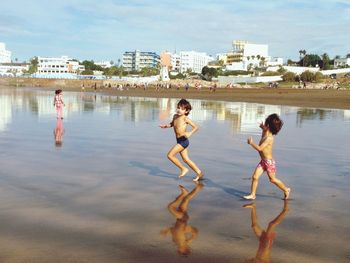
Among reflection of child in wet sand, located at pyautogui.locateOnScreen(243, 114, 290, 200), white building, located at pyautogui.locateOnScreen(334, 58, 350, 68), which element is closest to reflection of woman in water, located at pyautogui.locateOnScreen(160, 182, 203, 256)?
reflection of child in wet sand, located at pyautogui.locateOnScreen(243, 114, 290, 200)

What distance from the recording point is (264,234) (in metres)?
4.67

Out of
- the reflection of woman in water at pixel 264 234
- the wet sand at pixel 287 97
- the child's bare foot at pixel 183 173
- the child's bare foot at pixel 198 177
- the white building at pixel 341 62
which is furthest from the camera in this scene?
the white building at pixel 341 62

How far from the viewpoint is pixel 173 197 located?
20.2ft

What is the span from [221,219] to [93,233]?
1.56 metres

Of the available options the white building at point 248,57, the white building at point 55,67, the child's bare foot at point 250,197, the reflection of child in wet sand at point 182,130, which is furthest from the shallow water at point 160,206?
the white building at point 55,67

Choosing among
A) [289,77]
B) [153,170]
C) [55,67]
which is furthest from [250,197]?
[55,67]

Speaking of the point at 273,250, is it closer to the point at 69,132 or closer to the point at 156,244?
the point at 156,244

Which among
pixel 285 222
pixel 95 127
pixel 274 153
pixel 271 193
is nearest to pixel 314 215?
pixel 285 222

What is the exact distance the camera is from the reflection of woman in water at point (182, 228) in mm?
4250

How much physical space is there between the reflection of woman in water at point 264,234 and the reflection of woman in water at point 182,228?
68 cm

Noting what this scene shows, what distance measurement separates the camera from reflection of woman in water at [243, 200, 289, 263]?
4031 mm

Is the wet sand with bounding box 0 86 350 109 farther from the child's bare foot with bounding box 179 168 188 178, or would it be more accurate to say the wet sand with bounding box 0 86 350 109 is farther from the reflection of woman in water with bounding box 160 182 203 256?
the reflection of woman in water with bounding box 160 182 203 256

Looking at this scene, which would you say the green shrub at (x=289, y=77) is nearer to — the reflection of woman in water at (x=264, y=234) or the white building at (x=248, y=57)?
the white building at (x=248, y=57)

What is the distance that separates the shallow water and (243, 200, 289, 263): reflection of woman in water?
0.04ft
